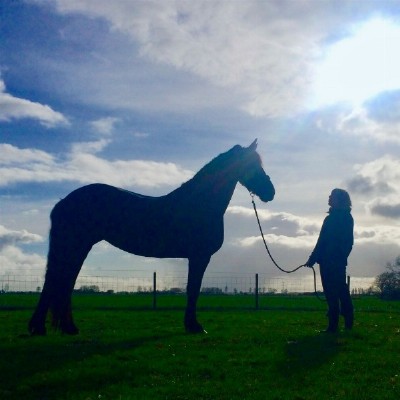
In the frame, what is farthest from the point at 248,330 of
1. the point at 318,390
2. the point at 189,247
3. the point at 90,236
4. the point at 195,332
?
the point at 318,390

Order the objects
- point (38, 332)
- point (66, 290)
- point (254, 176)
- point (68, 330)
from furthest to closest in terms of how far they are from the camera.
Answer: point (254, 176), point (68, 330), point (66, 290), point (38, 332)

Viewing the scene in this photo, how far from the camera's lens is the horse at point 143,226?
1041cm

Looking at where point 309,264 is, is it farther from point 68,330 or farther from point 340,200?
point 68,330

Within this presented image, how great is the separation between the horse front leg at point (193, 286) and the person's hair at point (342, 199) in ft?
9.83

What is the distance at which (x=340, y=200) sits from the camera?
1166 centimetres

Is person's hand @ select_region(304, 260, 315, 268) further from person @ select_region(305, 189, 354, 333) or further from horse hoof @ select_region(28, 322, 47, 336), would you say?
horse hoof @ select_region(28, 322, 47, 336)

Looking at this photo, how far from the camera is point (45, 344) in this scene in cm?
900

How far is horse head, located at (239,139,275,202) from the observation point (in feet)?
38.0

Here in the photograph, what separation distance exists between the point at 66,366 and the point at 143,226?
4035mm

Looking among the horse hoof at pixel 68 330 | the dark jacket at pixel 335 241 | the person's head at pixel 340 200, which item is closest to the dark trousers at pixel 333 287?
the dark jacket at pixel 335 241

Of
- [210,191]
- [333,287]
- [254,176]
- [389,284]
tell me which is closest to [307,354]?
[333,287]

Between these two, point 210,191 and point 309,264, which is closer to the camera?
point 210,191

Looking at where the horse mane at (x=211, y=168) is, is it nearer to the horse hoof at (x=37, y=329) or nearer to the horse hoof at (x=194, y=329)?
the horse hoof at (x=194, y=329)

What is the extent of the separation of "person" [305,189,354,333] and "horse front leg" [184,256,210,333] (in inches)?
93.8
